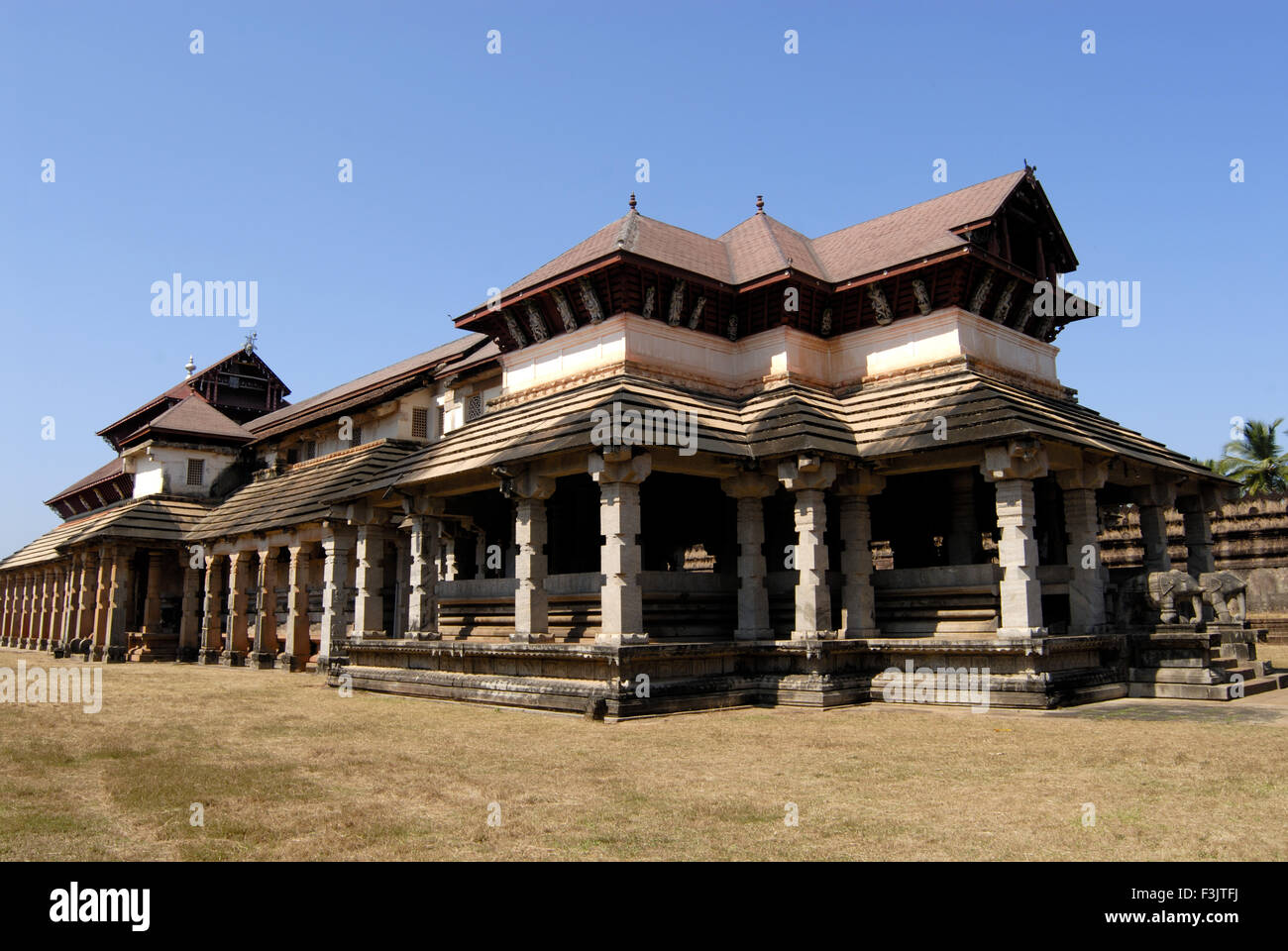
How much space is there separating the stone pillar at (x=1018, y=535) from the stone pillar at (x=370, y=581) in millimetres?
14512

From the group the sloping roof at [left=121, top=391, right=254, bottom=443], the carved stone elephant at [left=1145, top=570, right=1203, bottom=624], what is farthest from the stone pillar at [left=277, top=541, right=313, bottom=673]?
the carved stone elephant at [left=1145, top=570, right=1203, bottom=624]

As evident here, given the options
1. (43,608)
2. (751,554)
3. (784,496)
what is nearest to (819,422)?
(751,554)

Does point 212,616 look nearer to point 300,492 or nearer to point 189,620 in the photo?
point 189,620

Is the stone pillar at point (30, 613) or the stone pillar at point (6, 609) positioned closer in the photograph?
the stone pillar at point (30, 613)

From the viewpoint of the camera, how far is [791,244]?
22438mm

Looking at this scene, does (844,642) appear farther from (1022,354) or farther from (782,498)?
(1022,354)

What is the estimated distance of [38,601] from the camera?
48.9 m

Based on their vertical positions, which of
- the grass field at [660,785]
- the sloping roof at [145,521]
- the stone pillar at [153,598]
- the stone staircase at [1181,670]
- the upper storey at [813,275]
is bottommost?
the grass field at [660,785]

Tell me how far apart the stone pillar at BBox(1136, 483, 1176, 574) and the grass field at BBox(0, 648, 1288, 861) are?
583 cm

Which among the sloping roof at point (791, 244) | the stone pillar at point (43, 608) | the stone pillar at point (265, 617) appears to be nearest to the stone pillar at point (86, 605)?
the stone pillar at point (43, 608)

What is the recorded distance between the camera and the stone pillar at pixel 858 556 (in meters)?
17.4

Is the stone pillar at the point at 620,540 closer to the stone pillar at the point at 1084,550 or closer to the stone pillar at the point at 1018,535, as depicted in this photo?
the stone pillar at the point at 1018,535

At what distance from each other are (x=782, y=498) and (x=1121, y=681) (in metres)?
7.40

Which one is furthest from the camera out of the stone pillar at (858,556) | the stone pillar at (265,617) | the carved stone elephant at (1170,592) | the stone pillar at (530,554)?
the stone pillar at (265,617)
